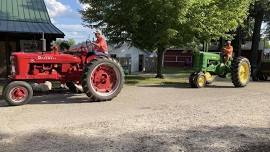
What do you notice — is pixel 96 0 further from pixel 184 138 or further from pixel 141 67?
pixel 141 67

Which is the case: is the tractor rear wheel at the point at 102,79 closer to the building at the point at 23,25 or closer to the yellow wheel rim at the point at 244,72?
the yellow wheel rim at the point at 244,72

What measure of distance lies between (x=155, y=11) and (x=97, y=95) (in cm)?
902

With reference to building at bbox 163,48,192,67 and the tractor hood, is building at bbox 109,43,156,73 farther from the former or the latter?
the tractor hood

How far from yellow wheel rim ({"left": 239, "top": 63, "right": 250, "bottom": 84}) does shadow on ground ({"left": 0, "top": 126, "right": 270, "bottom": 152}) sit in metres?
10.8

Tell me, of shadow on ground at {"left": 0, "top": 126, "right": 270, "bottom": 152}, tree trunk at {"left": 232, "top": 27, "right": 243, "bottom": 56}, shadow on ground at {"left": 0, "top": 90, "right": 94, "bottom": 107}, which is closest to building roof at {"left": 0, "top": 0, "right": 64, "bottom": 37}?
shadow on ground at {"left": 0, "top": 90, "right": 94, "bottom": 107}

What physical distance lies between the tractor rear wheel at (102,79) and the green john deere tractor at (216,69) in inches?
212

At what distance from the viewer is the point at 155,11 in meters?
22.5

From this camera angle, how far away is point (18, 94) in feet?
45.7

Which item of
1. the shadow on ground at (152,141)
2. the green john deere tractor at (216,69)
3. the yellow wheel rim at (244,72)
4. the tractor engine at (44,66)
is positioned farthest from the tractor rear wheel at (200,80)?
the shadow on ground at (152,141)

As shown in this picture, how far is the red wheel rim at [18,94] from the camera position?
45.4ft

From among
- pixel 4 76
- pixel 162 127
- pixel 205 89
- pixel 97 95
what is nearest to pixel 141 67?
pixel 4 76

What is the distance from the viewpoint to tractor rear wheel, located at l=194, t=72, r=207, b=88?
19.7 meters

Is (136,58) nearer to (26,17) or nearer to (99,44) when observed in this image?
(26,17)

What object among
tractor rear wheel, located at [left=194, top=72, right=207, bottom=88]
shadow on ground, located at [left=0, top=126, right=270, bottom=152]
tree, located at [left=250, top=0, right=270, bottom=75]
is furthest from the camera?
tree, located at [left=250, top=0, right=270, bottom=75]
